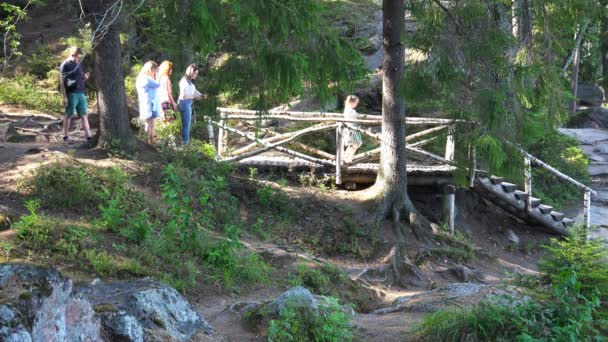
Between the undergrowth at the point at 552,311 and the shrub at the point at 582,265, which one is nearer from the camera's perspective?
the undergrowth at the point at 552,311

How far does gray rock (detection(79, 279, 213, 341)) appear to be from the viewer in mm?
4929

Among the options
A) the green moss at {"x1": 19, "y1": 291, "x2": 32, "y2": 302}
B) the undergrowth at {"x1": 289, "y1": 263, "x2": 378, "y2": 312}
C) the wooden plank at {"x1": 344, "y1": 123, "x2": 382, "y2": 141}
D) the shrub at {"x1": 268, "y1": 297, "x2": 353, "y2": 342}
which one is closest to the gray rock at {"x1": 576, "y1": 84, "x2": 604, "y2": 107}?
the wooden plank at {"x1": 344, "y1": 123, "x2": 382, "y2": 141}

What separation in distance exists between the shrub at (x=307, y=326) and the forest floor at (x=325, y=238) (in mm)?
446

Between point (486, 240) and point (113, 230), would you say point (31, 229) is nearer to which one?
point (113, 230)

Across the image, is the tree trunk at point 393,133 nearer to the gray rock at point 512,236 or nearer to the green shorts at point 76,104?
the gray rock at point 512,236

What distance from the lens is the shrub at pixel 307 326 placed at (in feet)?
18.5

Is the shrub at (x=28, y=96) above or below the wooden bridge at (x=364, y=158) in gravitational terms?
above

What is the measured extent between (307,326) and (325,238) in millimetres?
5914

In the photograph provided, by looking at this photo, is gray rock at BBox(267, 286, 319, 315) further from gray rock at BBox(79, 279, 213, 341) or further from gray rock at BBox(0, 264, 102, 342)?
gray rock at BBox(0, 264, 102, 342)

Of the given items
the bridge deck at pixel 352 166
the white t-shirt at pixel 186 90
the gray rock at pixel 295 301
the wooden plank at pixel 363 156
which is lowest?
the gray rock at pixel 295 301

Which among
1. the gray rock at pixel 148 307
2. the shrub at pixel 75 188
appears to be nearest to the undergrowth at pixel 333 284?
the shrub at pixel 75 188

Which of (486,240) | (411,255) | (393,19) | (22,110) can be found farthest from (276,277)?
(22,110)

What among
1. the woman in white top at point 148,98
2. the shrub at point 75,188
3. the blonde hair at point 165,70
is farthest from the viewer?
the blonde hair at point 165,70

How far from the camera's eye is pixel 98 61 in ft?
34.3
